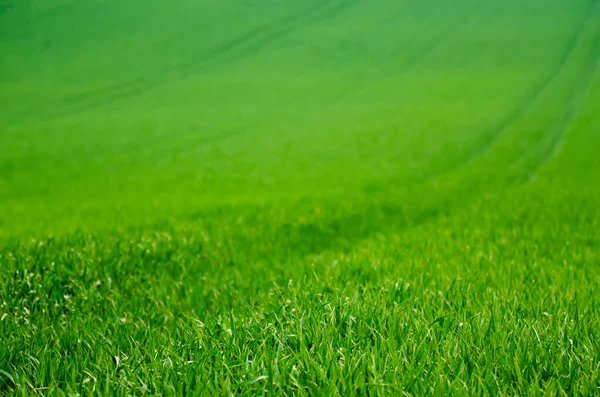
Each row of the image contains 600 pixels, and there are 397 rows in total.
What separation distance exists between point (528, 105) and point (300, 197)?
2227cm

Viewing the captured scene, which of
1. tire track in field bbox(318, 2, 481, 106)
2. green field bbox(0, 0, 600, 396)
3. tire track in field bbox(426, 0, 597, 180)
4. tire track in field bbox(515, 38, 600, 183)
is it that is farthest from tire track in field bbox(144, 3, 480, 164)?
tire track in field bbox(515, 38, 600, 183)

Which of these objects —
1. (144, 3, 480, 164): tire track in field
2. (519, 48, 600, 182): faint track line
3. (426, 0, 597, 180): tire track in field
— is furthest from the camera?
(144, 3, 480, 164): tire track in field

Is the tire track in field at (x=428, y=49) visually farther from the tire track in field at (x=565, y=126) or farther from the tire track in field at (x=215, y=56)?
the tire track in field at (x=565, y=126)

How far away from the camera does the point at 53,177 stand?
18828mm

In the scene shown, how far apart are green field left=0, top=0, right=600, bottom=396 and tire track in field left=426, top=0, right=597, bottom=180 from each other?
0.19 metres

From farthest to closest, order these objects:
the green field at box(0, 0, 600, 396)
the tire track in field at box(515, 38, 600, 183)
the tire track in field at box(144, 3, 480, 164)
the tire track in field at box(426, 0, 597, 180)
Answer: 1. the tire track in field at box(144, 3, 480, 164)
2. the tire track in field at box(426, 0, 597, 180)
3. the tire track in field at box(515, 38, 600, 183)
4. the green field at box(0, 0, 600, 396)

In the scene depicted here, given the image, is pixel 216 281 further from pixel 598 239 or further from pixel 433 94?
pixel 433 94

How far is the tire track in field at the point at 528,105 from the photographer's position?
19.8m

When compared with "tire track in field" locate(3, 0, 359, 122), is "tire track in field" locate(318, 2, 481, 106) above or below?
below

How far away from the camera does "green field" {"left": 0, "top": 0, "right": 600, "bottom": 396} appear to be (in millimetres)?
2488

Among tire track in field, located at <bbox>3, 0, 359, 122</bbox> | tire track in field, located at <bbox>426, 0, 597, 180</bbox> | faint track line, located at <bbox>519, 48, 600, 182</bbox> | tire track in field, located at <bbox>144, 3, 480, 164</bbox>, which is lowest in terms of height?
faint track line, located at <bbox>519, 48, 600, 182</bbox>

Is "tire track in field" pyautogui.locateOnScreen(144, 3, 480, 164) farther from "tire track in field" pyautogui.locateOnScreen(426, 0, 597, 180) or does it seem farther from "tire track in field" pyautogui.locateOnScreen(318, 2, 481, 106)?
"tire track in field" pyautogui.locateOnScreen(426, 0, 597, 180)

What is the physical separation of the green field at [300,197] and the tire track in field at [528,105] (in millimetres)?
186

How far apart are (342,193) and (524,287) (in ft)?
28.4
